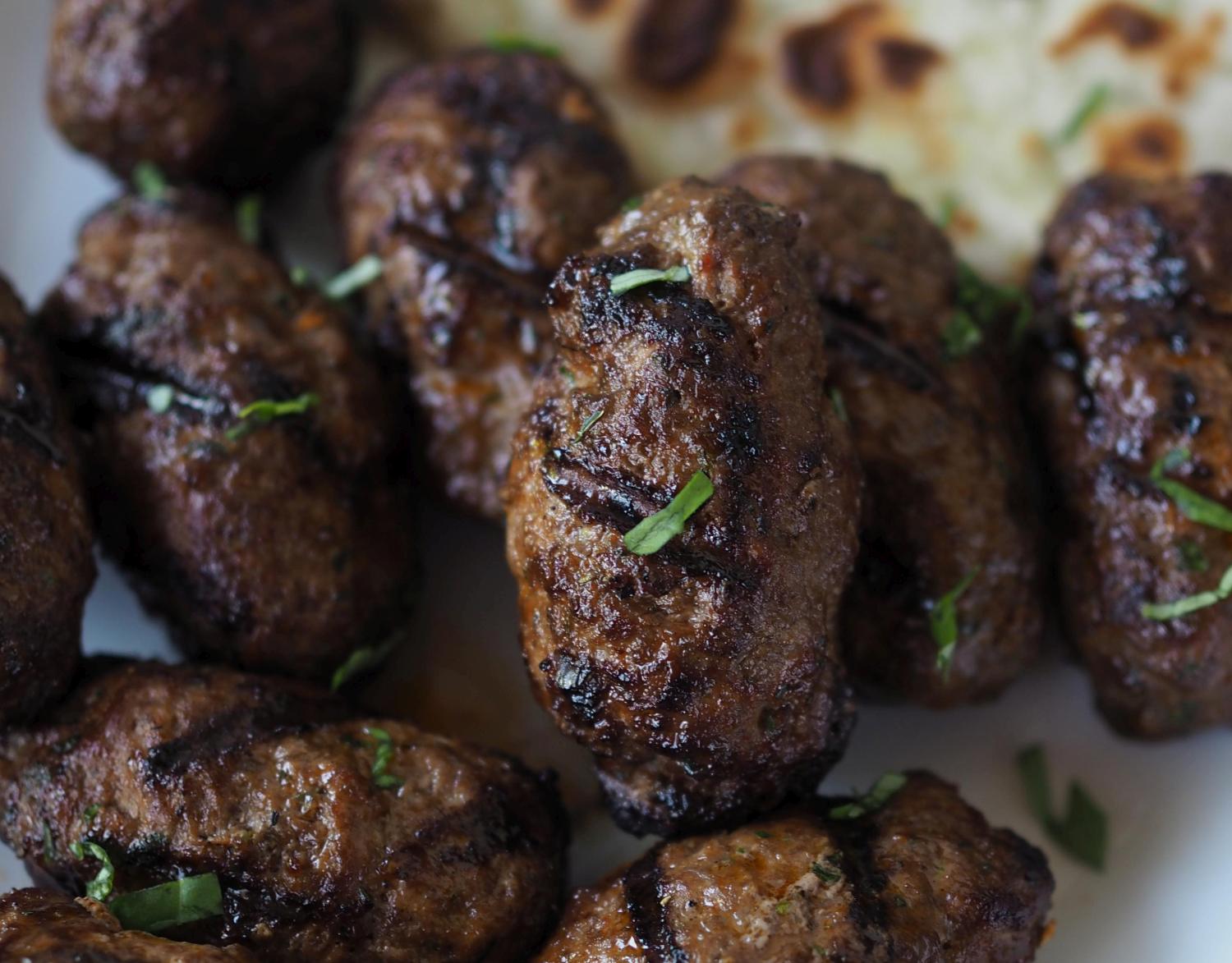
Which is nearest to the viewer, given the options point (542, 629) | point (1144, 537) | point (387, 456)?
point (542, 629)

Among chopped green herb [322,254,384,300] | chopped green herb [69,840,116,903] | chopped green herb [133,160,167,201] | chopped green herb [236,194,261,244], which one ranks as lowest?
chopped green herb [69,840,116,903]

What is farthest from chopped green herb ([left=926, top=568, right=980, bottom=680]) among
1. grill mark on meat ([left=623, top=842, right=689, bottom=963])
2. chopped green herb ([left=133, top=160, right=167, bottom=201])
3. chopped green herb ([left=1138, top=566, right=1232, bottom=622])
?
chopped green herb ([left=133, top=160, right=167, bottom=201])

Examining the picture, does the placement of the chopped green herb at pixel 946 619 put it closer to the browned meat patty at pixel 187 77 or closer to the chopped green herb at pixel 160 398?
the chopped green herb at pixel 160 398

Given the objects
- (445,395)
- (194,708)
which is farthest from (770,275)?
(194,708)

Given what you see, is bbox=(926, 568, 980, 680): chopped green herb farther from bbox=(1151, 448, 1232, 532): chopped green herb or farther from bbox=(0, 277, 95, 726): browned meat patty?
bbox=(0, 277, 95, 726): browned meat patty

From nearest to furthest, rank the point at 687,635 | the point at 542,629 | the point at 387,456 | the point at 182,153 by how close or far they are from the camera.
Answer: the point at 687,635 → the point at 542,629 → the point at 387,456 → the point at 182,153

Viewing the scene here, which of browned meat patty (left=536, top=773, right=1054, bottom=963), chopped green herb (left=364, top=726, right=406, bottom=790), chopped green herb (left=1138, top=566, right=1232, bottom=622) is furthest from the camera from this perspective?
chopped green herb (left=1138, top=566, right=1232, bottom=622)

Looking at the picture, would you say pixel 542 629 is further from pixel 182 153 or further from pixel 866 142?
pixel 866 142
